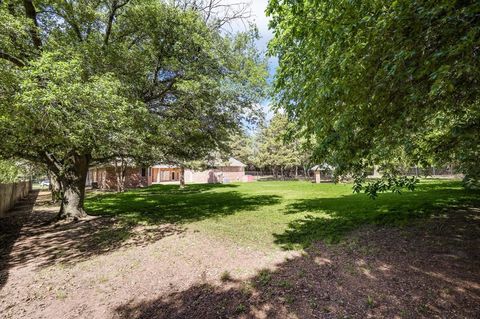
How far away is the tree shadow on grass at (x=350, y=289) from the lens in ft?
11.5

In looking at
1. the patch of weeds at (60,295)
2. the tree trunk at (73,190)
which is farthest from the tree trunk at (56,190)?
the patch of weeds at (60,295)

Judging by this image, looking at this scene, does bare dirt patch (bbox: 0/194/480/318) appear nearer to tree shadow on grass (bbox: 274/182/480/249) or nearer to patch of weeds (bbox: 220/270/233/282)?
patch of weeds (bbox: 220/270/233/282)

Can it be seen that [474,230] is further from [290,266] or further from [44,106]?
[44,106]

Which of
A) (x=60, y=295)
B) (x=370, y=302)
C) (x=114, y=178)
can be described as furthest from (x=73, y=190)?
(x=114, y=178)

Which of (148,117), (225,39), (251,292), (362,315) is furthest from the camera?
(225,39)

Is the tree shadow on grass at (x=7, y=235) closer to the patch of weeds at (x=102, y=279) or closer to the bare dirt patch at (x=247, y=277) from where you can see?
the bare dirt patch at (x=247, y=277)

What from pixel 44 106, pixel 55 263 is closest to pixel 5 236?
pixel 55 263

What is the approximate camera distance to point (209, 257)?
5820 mm

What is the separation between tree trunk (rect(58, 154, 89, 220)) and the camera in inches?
395

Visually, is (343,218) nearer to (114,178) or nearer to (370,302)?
(370,302)

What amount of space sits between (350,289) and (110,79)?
7.46 m

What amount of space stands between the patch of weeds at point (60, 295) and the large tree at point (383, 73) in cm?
500

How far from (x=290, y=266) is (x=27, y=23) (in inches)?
352

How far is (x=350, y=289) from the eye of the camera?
4043 millimetres
